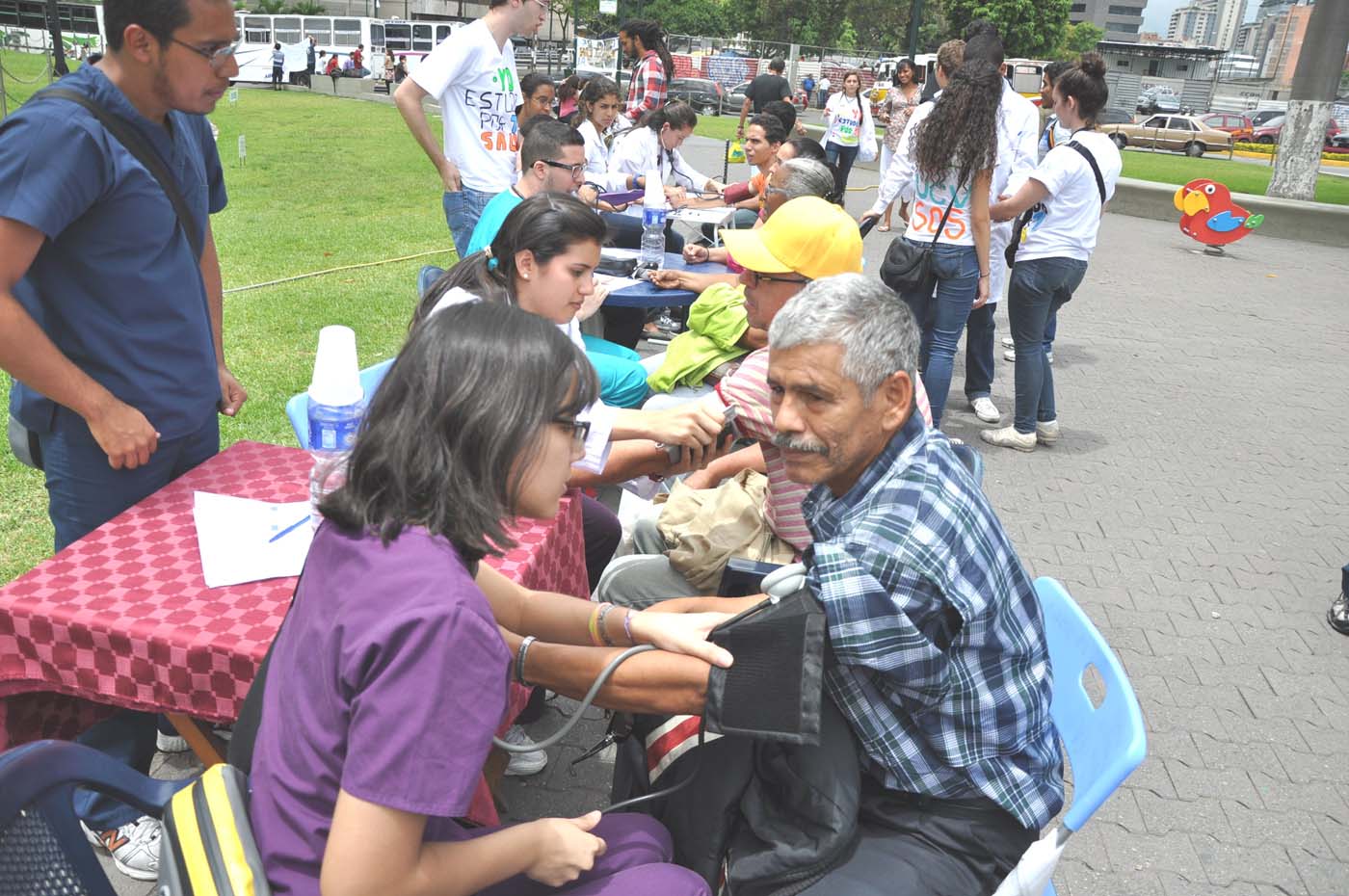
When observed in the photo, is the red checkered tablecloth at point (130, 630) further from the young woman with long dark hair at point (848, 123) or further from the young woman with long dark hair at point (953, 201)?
the young woman with long dark hair at point (848, 123)

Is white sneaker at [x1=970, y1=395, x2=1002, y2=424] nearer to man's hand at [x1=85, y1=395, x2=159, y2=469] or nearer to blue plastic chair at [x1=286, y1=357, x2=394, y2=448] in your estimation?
blue plastic chair at [x1=286, y1=357, x2=394, y2=448]

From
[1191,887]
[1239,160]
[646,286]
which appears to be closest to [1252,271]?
[646,286]

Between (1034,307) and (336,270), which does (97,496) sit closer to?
(1034,307)

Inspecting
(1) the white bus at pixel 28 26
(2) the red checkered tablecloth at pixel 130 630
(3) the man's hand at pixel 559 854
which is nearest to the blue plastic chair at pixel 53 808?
(2) the red checkered tablecloth at pixel 130 630

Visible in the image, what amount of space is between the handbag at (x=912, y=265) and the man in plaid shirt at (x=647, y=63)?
489 centimetres

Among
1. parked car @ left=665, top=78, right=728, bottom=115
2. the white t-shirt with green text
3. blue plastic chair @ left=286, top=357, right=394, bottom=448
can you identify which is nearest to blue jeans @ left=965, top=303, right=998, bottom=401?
the white t-shirt with green text

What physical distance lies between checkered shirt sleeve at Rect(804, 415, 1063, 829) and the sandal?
310 centimetres

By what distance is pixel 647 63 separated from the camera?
31.7ft

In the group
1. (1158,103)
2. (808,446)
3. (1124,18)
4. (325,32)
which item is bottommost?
(808,446)

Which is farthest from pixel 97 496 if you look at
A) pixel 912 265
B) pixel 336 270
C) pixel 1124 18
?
pixel 1124 18

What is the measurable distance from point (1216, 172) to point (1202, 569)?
22558 mm

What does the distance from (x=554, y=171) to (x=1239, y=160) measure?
30.6 meters

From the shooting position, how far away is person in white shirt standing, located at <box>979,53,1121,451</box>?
5.57 m

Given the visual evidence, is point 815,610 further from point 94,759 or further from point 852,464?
point 94,759
